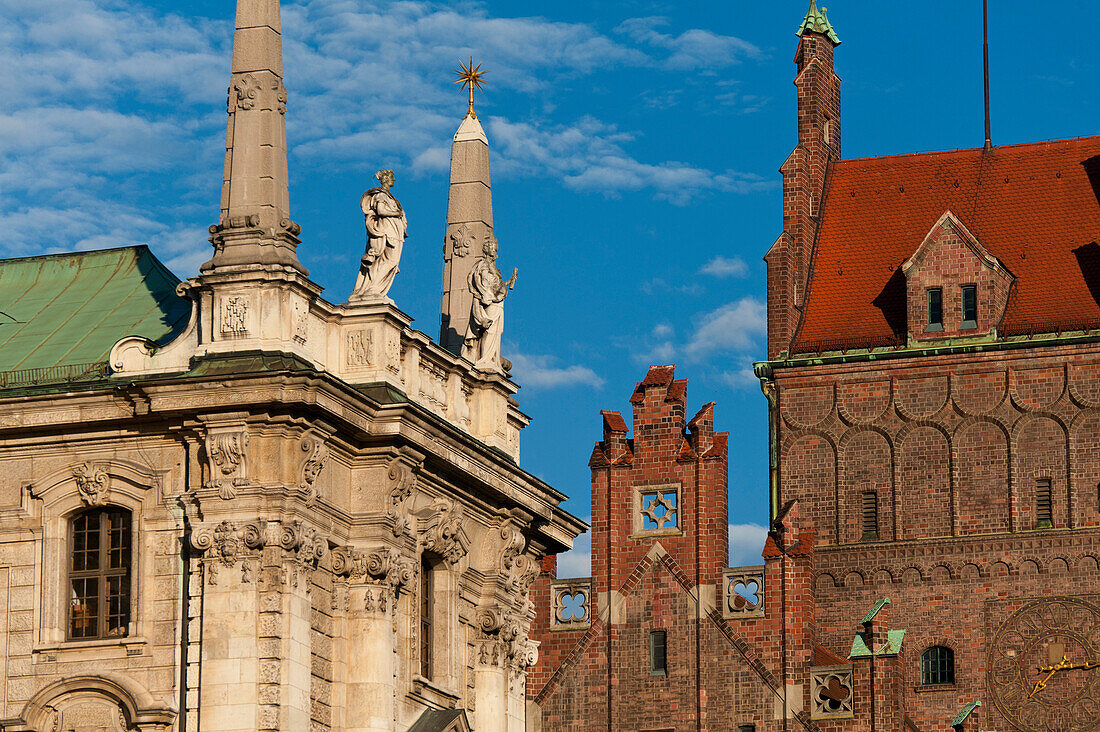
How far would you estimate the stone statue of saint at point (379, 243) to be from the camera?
1857 inches

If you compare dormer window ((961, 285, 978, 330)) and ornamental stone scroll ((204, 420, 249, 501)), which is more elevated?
dormer window ((961, 285, 978, 330))

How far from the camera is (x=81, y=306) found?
5006 cm

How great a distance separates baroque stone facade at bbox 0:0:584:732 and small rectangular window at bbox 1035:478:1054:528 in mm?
38378

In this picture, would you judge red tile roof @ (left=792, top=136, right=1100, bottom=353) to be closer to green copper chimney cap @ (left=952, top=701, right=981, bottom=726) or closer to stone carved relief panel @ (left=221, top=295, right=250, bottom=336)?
green copper chimney cap @ (left=952, top=701, right=981, bottom=726)

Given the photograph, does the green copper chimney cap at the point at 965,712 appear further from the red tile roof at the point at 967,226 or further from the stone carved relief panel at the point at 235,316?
the stone carved relief panel at the point at 235,316

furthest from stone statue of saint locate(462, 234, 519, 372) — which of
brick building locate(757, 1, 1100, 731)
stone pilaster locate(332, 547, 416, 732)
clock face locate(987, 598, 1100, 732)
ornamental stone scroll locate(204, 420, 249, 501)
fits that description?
clock face locate(987, 598, 1100, 732)

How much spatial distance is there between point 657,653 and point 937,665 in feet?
47.2

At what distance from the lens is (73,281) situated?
2014 inches

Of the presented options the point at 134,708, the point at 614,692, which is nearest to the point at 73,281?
the point at 134,708

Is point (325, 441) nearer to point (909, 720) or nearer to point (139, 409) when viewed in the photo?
point (139, 409)

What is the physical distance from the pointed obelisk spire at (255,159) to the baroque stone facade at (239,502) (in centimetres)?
4

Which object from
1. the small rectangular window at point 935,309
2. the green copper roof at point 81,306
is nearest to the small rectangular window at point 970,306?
the small rectangular window at point 935,309

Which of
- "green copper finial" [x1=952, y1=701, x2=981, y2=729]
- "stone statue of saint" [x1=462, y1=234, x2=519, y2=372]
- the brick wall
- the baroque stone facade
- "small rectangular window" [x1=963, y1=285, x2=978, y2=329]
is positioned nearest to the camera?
the baroque stone facade

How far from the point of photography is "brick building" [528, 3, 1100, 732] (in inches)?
3248
